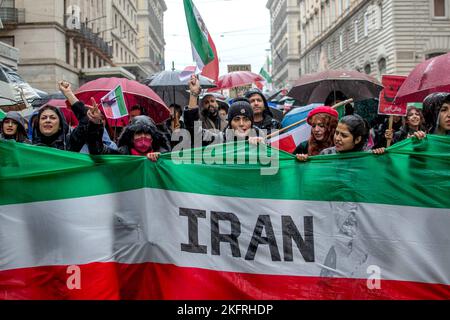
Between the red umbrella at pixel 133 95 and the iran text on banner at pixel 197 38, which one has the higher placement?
the iran text on banner at pixel 197 38

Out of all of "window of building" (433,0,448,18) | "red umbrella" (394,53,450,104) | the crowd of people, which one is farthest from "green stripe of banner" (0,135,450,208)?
"window of building" (433,0,448,18)

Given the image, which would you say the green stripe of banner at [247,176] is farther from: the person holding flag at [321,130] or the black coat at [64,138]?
the person holding flag at [321,130]

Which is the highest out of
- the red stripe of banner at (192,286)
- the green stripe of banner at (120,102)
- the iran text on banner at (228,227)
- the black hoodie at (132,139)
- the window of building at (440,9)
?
the window of building at (440,9)

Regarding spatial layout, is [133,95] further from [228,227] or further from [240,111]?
[228,227]

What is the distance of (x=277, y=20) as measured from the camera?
3922 inches


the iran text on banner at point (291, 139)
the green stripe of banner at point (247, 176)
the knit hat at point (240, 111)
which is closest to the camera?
the green stripe of banner at point (247, 176)

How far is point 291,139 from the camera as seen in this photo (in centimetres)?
602

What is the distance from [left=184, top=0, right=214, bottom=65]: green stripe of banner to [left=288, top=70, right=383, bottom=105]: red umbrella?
229 cm

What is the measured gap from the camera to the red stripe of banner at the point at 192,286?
4.17 meters

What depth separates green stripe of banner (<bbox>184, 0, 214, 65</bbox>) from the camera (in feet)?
23.0

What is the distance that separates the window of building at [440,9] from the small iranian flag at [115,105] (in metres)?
29.9

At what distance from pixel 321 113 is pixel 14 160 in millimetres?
2703

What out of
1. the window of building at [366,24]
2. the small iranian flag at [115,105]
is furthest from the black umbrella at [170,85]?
the window of building at [366,24]

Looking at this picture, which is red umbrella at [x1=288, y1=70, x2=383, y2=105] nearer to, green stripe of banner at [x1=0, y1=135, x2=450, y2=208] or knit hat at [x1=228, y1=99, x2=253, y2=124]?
knit hat at [x1=228, y1=99, x2=253, y2=124]
